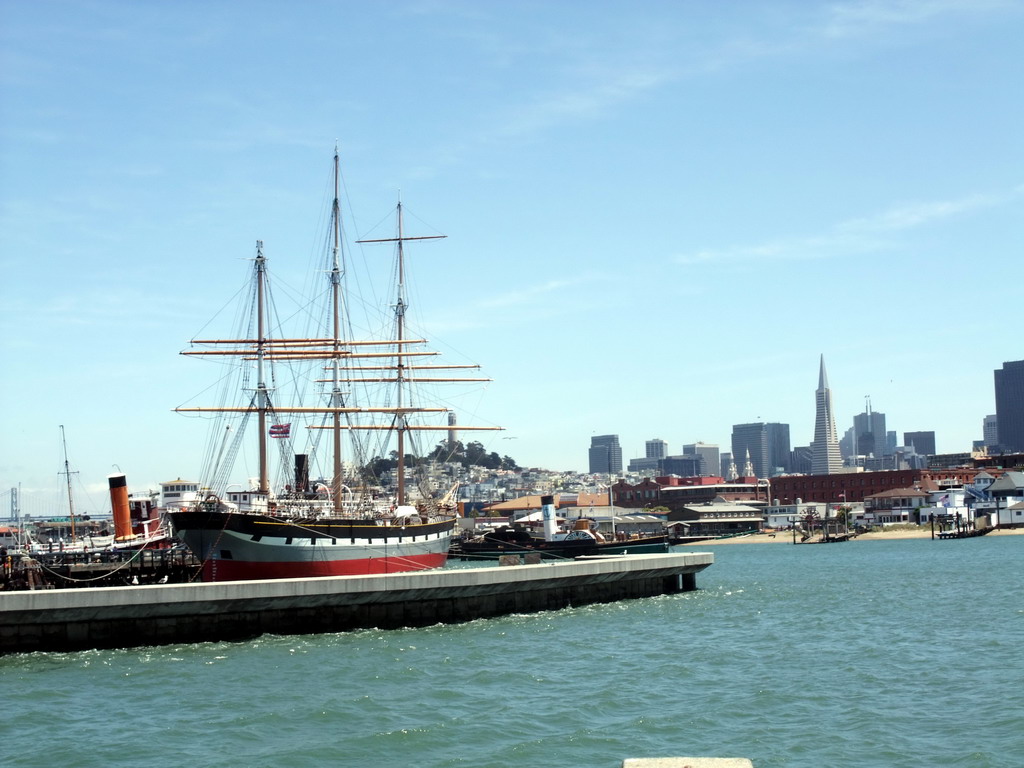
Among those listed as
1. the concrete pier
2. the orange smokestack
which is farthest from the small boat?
the concrete pier

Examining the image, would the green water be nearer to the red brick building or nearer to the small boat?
the small boat

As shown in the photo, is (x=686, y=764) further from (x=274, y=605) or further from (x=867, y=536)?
(x=867, y=536)

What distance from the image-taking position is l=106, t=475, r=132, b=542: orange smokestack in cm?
7856

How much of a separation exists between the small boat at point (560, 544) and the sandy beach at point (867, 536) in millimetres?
38549

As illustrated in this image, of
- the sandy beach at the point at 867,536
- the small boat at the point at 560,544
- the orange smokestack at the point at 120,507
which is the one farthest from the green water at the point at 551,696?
the sandy beach at the point at 867,536

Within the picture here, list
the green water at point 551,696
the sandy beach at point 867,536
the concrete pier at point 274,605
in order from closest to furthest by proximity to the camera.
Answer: the green water at point 551,696 → the concrete pier at point 274,605 → the sandy beach at point 867,536

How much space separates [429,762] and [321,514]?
41667mm

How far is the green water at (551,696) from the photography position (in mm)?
19875

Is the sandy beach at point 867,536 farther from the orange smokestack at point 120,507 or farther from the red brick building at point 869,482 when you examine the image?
the orange smokestack at point 120,507

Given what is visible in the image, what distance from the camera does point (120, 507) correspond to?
81750 mm

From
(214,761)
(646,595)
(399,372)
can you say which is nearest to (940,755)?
(214,761)

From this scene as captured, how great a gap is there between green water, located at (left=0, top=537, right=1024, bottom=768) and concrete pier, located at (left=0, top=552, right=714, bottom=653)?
83 cm

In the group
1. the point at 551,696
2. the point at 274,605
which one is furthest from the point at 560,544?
the point at 551,696

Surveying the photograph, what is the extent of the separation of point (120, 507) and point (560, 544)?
39484 mm
